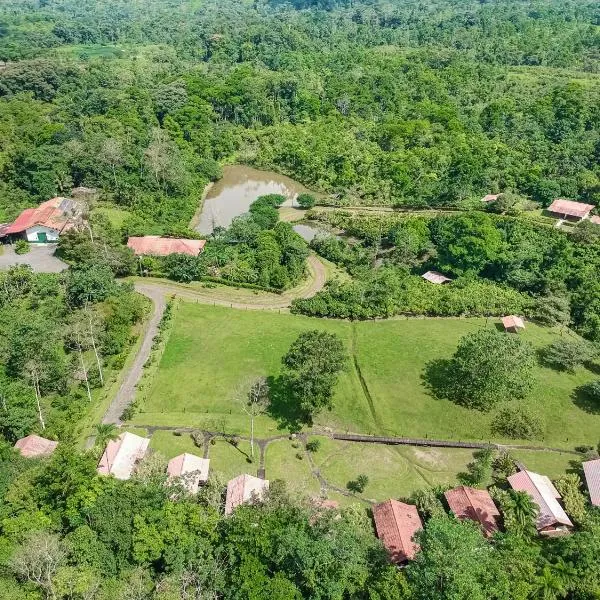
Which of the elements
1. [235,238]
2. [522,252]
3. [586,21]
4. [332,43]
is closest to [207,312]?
[235,238]

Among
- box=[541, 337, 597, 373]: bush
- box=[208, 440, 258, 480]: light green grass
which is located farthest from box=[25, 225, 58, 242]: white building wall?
box=[541, 337, 597, 373]: bush

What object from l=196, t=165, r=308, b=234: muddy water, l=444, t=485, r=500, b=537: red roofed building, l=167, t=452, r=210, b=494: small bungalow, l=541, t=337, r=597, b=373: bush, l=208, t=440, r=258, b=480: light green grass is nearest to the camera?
l=444, t=485, r=500, b=537: red roofed building

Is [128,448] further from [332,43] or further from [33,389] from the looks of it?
[332,43]

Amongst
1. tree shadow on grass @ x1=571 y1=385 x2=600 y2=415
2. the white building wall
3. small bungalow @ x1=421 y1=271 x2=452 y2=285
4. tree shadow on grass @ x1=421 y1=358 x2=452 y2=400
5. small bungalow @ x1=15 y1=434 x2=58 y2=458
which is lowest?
tree shadow on grass @ x1=571 y1=385 x2=600 y2=415

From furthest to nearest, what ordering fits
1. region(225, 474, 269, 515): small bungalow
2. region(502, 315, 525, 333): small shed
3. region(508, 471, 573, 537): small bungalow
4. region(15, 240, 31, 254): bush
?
region(15, 240, 31, 254): bush
region(502, 315, 525, 333): small shed
region(225, 474, 269, 515): small bungalow
region(508, 471, 573, 537): small bungalow

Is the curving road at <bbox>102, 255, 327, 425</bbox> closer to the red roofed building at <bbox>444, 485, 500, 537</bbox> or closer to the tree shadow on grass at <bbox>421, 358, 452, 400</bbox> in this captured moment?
the tree shadow on grass at <bbox>421, 358, 452, 400</bbox>

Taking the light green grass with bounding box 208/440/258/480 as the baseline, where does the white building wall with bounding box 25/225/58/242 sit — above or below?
above

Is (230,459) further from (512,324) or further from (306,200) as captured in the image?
(306,200)
